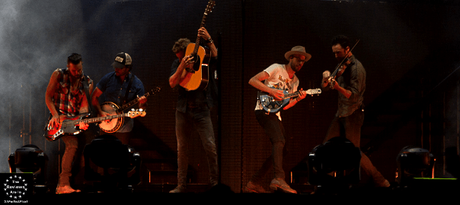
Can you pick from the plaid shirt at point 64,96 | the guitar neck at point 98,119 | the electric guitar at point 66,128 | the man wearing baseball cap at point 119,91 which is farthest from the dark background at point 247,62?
the electric guitar at point 66,128

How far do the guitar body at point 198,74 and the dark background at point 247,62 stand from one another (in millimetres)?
843

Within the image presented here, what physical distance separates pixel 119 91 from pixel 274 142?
2338 mm

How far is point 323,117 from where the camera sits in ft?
21.0

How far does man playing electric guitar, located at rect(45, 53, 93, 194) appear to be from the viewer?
17.3 feet

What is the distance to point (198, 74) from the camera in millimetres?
5379

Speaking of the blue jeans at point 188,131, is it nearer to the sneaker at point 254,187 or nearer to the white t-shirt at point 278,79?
the sneaker at point 254,187

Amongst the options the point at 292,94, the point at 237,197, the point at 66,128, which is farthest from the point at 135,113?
the point at 292,94

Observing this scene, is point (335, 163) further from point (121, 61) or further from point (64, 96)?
point (64, 96)

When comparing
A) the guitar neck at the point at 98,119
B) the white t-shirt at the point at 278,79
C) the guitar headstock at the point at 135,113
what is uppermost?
the white t-shirt at the point at 278,79

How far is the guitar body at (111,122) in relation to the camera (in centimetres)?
557

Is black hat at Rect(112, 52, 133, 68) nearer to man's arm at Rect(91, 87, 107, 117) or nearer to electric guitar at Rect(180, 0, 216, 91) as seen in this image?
man's arm at Rect(91, 87, 107, 117)

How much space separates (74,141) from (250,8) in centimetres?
326

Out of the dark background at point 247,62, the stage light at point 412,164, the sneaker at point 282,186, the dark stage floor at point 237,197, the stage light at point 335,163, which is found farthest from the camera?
the dark background at point 247,62

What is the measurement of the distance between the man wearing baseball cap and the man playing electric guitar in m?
0.26
